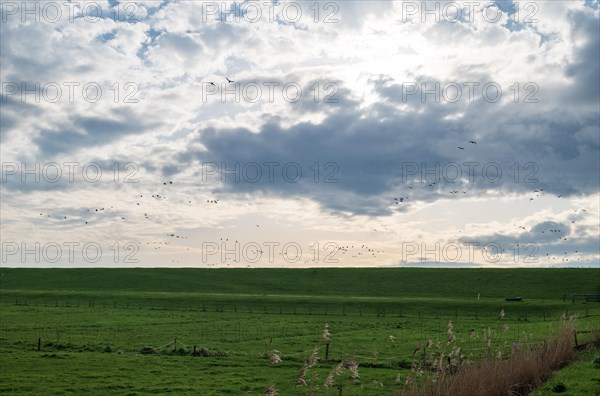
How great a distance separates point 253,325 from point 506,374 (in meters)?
48.1

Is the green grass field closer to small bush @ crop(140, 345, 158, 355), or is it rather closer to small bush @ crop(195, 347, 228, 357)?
small bush @ crop(195, 347, 228, 357)

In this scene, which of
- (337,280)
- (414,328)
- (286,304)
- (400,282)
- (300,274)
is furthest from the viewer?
(300,274)

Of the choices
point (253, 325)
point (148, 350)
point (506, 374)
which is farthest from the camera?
point (253, 325)

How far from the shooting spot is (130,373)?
36.2m

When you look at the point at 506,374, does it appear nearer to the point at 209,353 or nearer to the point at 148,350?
the point at 209,353

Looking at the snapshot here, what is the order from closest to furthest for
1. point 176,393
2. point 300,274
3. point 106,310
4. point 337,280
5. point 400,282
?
point 176,393
point 106,310
point 400,282
point 337,280
point 300,274

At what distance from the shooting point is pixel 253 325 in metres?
66.9

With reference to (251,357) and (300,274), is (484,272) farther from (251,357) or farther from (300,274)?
(251,357)

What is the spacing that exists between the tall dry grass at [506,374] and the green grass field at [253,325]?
1.14 m

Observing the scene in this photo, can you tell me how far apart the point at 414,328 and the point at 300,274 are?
351 ft

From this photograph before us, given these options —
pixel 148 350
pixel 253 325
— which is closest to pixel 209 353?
pixel 148 350

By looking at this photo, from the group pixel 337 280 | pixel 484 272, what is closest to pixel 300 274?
pixel 337 280

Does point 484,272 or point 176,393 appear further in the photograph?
point 484,272

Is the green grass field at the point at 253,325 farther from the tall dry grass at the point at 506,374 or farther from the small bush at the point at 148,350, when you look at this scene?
the tall dry grass at the point at 506,374
